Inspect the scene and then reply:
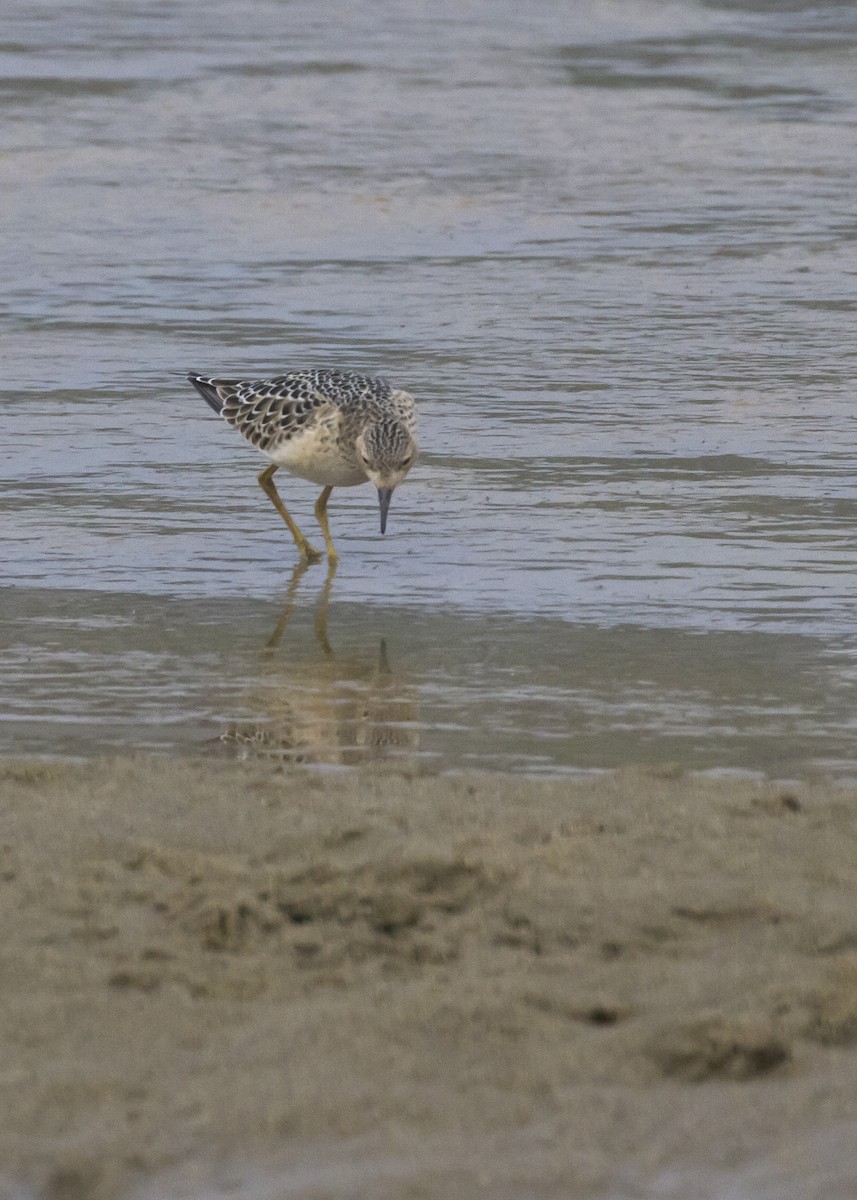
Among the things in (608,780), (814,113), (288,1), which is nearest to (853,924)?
(608,780)

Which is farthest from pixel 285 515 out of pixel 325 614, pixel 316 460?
pixel 325 614

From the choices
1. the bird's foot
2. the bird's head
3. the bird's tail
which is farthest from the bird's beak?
the bird's tail

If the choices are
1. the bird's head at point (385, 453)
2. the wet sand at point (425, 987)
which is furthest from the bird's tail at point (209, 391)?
the wet sand at point (425, 987)

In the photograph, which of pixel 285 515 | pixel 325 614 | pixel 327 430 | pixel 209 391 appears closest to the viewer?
pixel 325 614

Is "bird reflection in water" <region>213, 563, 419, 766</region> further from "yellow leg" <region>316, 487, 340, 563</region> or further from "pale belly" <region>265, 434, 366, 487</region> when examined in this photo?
"pale belly" <region>265, 434, 366, 487</region>

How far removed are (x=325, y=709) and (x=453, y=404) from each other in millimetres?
4381

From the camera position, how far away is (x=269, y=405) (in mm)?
9086

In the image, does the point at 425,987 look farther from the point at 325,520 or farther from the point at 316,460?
the point at 325,520

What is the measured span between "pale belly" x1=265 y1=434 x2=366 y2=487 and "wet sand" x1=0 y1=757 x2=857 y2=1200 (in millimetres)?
3088

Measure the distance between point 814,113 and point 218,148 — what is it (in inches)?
220

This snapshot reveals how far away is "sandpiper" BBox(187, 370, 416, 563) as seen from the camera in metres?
8.53

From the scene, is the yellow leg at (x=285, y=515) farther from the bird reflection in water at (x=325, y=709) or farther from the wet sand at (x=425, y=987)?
the wet sand at (x=425, y=987)

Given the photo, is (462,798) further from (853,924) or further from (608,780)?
(853,924)

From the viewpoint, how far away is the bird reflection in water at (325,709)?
20.7ft
